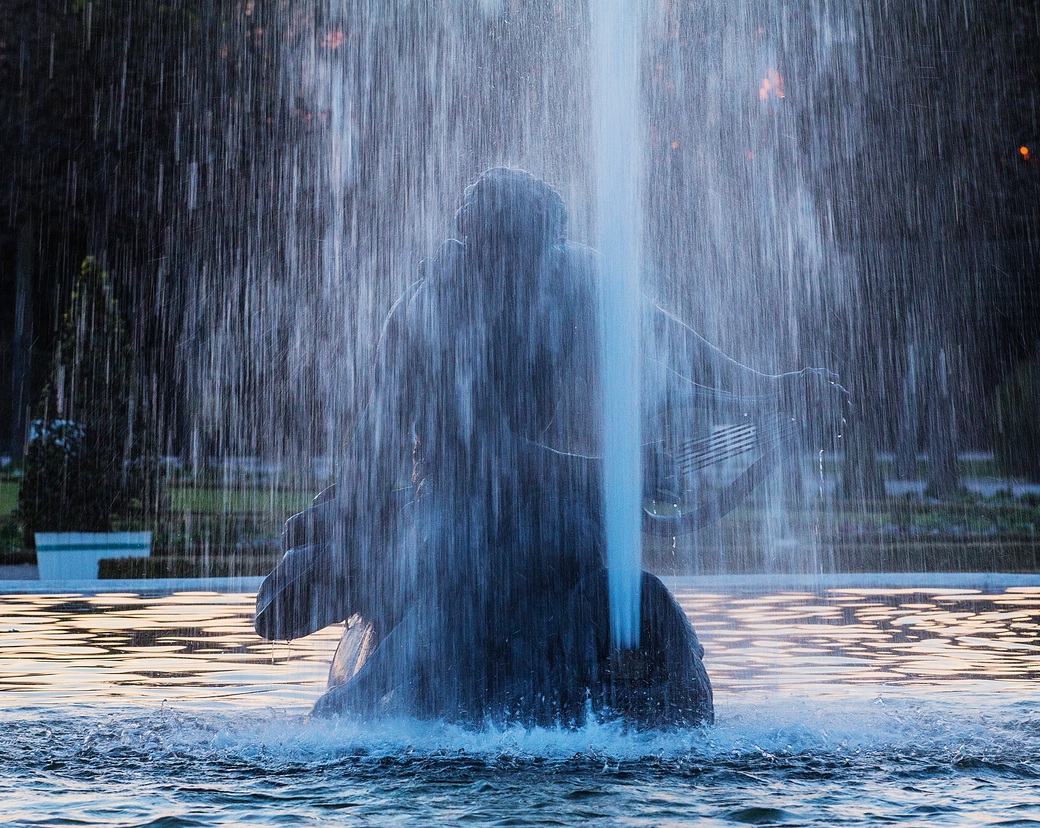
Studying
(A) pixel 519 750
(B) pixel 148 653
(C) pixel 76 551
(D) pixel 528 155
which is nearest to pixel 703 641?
(B) pixel 148 653

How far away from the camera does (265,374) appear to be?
28469 millimetres

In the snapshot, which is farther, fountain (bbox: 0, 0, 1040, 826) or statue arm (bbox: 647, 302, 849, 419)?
statue arm (bbox: 647, 302, 849, 419)

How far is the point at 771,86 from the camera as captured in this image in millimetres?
24141

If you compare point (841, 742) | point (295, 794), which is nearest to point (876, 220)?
point (841, 742)

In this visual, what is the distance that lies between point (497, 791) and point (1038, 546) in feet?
50.0

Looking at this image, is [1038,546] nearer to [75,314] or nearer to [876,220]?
[876,220]

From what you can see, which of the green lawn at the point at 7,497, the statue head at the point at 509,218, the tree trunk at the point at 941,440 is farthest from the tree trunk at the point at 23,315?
the statue head at the point at 509,218

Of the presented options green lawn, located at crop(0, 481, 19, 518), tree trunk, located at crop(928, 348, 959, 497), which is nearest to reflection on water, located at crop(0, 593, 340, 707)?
green lawn, located at crop(0, 481, 19, 518)

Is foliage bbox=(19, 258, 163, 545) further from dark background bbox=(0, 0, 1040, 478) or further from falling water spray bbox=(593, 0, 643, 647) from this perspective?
falling water spray bbox=(593, 0, 643, 647)

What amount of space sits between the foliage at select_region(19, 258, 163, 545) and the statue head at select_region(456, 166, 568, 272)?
437 inches

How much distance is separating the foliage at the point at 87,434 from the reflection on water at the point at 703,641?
10.0 feet

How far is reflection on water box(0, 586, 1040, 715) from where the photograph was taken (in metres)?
8.35

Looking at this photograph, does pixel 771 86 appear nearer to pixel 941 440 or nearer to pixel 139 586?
pixel 941 440

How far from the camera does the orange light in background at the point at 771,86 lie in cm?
2400
